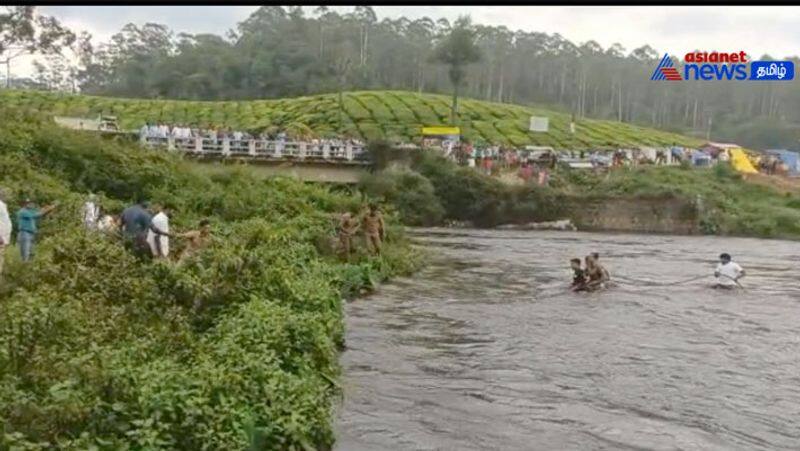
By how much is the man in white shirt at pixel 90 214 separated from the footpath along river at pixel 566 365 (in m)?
6.02

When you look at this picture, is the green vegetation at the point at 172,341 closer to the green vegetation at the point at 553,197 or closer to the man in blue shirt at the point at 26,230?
the man in blue shirt at the point at 26,230

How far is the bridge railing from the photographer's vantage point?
42.2 m

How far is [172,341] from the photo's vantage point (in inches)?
455

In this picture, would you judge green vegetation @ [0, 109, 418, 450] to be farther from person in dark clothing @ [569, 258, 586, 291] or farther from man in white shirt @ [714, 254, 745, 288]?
man in white shirt @ [714, 254, 745, 288]

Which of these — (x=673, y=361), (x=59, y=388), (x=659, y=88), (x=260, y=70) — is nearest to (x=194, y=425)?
Result: (x=59, y=388)

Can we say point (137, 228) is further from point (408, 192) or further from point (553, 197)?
point (553, 197)

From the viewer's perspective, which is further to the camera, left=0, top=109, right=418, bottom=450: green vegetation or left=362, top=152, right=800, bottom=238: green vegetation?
left=362, top=152, right=800, bottom=238: green vegetation

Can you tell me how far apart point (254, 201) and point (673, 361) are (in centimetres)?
1573

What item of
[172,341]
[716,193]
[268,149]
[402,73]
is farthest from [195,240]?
[402,73]

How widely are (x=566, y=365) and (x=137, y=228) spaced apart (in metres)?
8.57

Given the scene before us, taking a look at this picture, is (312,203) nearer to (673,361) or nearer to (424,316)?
(424,316)

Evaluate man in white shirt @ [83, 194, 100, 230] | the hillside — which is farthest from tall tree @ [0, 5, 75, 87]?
man in white shirt @ [83, 194, 100, 230]

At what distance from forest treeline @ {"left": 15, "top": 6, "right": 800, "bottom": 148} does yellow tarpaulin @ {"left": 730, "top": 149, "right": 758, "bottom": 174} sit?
40.1 meters

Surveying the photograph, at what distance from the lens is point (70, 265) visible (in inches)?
566
